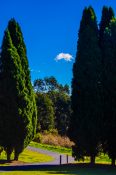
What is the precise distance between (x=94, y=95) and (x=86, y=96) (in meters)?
0.61

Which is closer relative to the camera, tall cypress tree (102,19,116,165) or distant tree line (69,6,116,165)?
tall cypress tree (102,19,116,165)

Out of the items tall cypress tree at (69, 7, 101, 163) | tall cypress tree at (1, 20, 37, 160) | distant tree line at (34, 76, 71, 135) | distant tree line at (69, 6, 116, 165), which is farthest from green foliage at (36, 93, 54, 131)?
distant tree line at (69, 6, 116, 165)

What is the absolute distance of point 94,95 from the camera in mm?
32812

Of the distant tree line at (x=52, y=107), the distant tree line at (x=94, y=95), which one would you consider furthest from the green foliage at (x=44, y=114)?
the distant tree line at (x=94, y=95)

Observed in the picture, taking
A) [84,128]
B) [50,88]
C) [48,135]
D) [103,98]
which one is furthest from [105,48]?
[50,88]

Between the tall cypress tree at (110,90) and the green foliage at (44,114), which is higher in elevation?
the green foliage at (44,114)

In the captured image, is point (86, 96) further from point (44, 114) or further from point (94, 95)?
point (44, 114)

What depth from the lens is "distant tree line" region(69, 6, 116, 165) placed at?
3262 cm

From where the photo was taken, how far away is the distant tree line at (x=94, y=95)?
32.6 metres

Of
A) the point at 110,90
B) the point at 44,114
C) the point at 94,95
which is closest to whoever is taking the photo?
the point at 110,90

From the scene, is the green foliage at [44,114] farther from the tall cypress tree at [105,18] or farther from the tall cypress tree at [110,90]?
the tall cypress tree at [110,90]

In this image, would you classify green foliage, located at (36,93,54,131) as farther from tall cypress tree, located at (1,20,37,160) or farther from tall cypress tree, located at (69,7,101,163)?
tall cypress tree, located at (69,7,101,163)

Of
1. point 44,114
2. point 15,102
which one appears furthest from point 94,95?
point 44,114

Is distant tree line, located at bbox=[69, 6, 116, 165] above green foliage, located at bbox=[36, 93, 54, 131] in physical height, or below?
below
